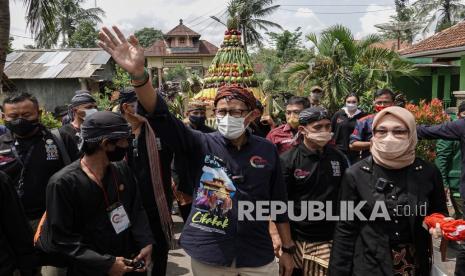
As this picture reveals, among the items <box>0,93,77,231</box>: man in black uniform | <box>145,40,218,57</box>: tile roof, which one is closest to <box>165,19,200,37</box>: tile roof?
<box>145,40,218,57</box>: tile roof

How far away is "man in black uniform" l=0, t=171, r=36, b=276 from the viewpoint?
2664 mm

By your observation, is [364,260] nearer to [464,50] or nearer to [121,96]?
[121,96]

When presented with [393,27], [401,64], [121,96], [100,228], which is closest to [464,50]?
[401,64]

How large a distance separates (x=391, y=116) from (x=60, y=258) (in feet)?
7.10

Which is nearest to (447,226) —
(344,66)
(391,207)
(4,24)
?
(391,207)

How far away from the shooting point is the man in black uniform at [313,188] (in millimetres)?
3479

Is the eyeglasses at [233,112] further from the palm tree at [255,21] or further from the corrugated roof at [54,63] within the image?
the palm tree at [255,21]

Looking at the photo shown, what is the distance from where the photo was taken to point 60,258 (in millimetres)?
2719

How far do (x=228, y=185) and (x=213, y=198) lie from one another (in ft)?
0.40

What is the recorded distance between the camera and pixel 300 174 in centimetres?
353

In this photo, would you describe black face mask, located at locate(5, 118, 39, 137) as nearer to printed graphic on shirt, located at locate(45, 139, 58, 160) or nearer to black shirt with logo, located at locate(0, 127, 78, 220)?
black shirt with logo, located at locate(0, 127, 78, 220)

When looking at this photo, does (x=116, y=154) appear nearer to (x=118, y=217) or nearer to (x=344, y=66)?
(x=118, y=217)

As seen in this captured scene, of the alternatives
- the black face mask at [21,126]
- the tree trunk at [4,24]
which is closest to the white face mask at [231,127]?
the black face mask at [21,126]

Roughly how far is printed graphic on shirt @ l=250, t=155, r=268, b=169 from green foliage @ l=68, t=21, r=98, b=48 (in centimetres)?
3758
